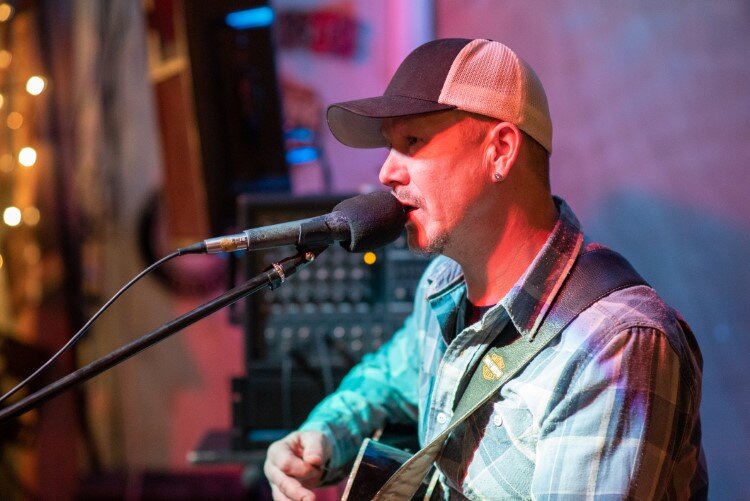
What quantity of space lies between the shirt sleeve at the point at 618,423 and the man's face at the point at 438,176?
34cm

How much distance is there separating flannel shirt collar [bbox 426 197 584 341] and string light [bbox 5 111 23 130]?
2.20 metres

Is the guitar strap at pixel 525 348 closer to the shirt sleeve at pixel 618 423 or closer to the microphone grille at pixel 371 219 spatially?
the shirt sleeve at pixel 618 423

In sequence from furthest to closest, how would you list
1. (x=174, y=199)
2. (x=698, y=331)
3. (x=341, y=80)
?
(x=341, y=80), (x=174, y=199), (x=698, y=331)

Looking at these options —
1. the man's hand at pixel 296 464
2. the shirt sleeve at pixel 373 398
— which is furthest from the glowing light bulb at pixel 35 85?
the man's hand at pixel 296 464

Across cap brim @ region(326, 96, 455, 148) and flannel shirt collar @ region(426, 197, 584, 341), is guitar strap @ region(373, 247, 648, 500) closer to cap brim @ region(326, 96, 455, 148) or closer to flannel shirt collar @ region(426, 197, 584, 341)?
flannel shirt collar @ region(426, 197, 584, 341)

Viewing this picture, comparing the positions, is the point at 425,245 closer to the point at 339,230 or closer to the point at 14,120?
the point at 339,230

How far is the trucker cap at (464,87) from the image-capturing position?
1324mm

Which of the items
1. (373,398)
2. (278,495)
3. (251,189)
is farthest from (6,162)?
(278,495)

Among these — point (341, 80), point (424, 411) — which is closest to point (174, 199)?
point (341, 80)

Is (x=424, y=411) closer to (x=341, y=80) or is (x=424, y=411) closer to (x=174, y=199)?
(x=174, y=199)

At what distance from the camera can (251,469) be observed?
2.37 m

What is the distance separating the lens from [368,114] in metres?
1.32

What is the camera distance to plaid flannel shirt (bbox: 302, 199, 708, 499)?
115 cm

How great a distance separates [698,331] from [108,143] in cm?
240
